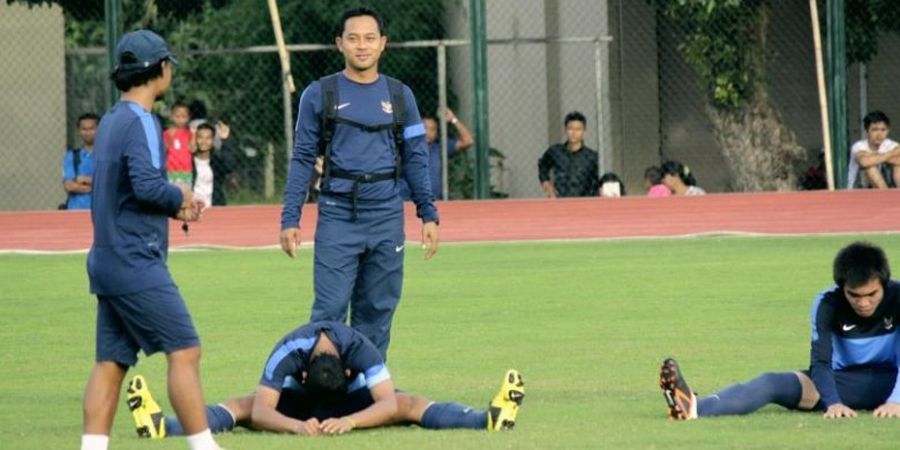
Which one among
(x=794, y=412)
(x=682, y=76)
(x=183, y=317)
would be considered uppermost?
(x=682, y=76)

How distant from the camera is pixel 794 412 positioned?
9.97 meters

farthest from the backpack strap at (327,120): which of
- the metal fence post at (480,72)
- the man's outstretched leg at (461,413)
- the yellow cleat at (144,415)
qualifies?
the metal fence post at (480,72)

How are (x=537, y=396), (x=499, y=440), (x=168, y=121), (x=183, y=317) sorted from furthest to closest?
(x=168, y=121), (x=537, y=396), (x=499, y=440), (x=183, y=317)

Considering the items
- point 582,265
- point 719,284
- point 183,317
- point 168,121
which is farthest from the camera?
point 168,121

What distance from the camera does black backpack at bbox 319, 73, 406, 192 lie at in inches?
410

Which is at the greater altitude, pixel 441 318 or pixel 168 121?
pixel 168 121

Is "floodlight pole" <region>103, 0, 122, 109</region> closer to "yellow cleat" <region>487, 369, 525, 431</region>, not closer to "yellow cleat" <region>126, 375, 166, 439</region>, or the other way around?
"yellow cleat" <region>126, 375, 166, 439</region>

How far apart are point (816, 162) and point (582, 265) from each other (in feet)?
24.3

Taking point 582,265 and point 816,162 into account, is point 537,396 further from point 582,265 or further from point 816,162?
point 816,162

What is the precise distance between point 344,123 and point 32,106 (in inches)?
Answer: 646

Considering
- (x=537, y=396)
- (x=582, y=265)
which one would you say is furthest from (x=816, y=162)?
(x=537, y=396)

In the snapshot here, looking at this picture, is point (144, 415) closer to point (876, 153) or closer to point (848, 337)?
point (848, 337)

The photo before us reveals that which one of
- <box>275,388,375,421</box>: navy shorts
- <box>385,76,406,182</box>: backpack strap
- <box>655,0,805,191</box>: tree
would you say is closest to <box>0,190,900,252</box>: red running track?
<box>655,0,805,191</box>: tree

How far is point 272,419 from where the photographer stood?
9.34 meters
